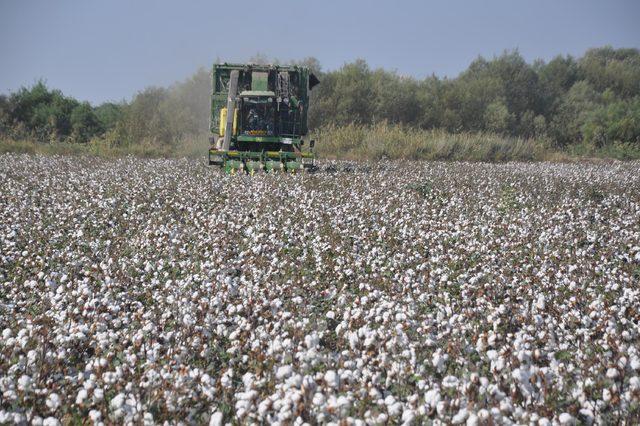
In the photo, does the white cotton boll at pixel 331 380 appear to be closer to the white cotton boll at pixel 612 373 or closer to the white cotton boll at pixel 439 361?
the white cotton boll at pixel 439 361

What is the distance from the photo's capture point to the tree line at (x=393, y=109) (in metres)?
34.2

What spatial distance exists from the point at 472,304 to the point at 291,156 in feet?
39.3

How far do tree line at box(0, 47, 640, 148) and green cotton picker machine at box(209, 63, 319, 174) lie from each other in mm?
12217

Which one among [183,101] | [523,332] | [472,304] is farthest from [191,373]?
[183,101]

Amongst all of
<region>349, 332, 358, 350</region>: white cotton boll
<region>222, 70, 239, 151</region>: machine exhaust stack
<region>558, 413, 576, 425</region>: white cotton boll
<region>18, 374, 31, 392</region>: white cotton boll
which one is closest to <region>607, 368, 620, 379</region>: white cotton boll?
<region>558, 413, 576, 425</region>: white cotton boll

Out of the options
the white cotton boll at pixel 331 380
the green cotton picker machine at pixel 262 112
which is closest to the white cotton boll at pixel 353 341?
the white cotton boll at pixel 331 380

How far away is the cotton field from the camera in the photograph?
9.86ft

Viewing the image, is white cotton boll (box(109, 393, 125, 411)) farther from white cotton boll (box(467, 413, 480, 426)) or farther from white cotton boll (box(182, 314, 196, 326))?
white cotton boll (box(467, 413, 480, 426))

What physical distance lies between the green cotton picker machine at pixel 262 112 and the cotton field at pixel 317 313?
6358mm

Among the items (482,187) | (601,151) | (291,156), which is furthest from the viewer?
(601,151)

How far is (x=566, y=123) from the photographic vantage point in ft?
149

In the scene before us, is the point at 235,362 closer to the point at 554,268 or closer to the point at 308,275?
the point at 308,275

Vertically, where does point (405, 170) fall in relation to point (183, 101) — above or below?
below

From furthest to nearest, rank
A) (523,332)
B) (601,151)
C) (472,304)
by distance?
(601,151) → (472,304) → (523,332)
